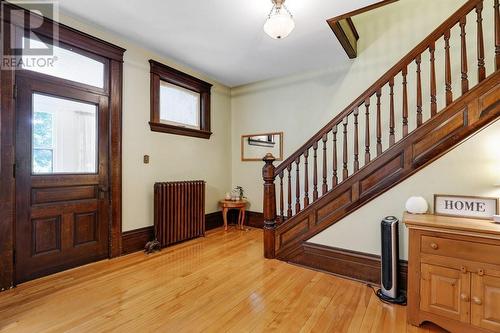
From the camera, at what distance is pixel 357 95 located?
3.58 meters

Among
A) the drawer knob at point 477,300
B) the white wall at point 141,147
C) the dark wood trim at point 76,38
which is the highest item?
the dark wood trim at point 76,38

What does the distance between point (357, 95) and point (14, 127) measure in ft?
13.5

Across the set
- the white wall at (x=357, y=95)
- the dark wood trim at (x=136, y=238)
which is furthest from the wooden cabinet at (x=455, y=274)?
the dark wood trim at (x=136, y=238)

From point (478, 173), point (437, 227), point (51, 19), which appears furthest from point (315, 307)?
point (51, 19)

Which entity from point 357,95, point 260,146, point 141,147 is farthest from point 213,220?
point 357,95

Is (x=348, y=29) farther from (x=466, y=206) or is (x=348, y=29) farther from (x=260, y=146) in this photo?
(x=466, y=206)

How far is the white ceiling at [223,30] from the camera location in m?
2.42

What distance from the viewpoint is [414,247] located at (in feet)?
5.68

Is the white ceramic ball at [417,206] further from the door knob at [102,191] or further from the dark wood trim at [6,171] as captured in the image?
the dark wood trim at [6,171]

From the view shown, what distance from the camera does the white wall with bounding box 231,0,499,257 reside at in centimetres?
202

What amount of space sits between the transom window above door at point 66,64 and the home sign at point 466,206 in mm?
3741

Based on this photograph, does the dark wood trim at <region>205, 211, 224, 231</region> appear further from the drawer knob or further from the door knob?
the drawer knob

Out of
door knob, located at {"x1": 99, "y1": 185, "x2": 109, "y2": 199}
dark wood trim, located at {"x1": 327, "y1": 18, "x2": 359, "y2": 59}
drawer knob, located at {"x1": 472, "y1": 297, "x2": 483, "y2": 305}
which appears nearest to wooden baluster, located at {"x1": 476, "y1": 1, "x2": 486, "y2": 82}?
dark wood trim, located at {"x1": 327, "y1": 18, "x2": 359, "y2": 59}

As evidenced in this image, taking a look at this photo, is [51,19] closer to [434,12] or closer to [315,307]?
[315,307]
